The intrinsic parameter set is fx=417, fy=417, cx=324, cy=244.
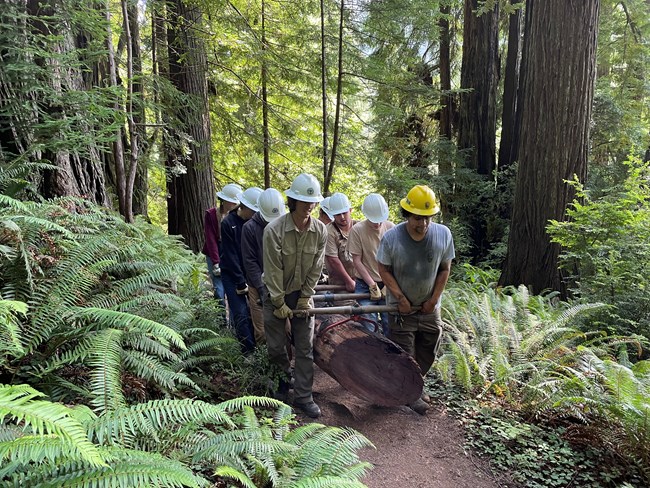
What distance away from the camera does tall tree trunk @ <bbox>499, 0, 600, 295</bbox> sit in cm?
699

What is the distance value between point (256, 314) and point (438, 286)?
2310 mm

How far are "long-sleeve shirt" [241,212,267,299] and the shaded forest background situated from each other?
787 millimetres

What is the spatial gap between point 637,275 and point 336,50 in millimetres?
8310

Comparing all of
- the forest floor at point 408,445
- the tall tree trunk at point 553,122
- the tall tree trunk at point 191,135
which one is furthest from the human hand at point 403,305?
the tall tree trunk at point 191,135

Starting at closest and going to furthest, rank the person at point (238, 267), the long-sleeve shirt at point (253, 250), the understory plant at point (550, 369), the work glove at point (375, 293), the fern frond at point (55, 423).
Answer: the fern frond at point (55, 423) < the understory plant at point (550, 369) < the long-sleeve shirt at point (253, 250) < the work glove at point (375, 293) < the person at point (238, 267)

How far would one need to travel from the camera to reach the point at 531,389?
4297 millimetres

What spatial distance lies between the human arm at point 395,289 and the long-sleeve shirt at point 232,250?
198 cm

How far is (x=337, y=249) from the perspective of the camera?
6.05 metres

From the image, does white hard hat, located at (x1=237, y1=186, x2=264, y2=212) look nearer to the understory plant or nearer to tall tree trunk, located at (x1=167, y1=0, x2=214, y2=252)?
the understory plant

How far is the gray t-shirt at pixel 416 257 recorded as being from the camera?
4207 millimetres

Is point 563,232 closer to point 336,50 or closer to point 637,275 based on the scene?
point 637,275

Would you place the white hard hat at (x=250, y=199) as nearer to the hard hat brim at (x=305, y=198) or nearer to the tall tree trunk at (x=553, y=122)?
the hard hat brim at (x=305, y=198)

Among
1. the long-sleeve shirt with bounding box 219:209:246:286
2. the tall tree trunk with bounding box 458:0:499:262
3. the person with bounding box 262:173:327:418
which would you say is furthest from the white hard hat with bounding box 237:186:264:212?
the tall tree trunk with bounding box 458:0:499:262

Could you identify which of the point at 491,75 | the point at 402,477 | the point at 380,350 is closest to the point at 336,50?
the point at 491,75
